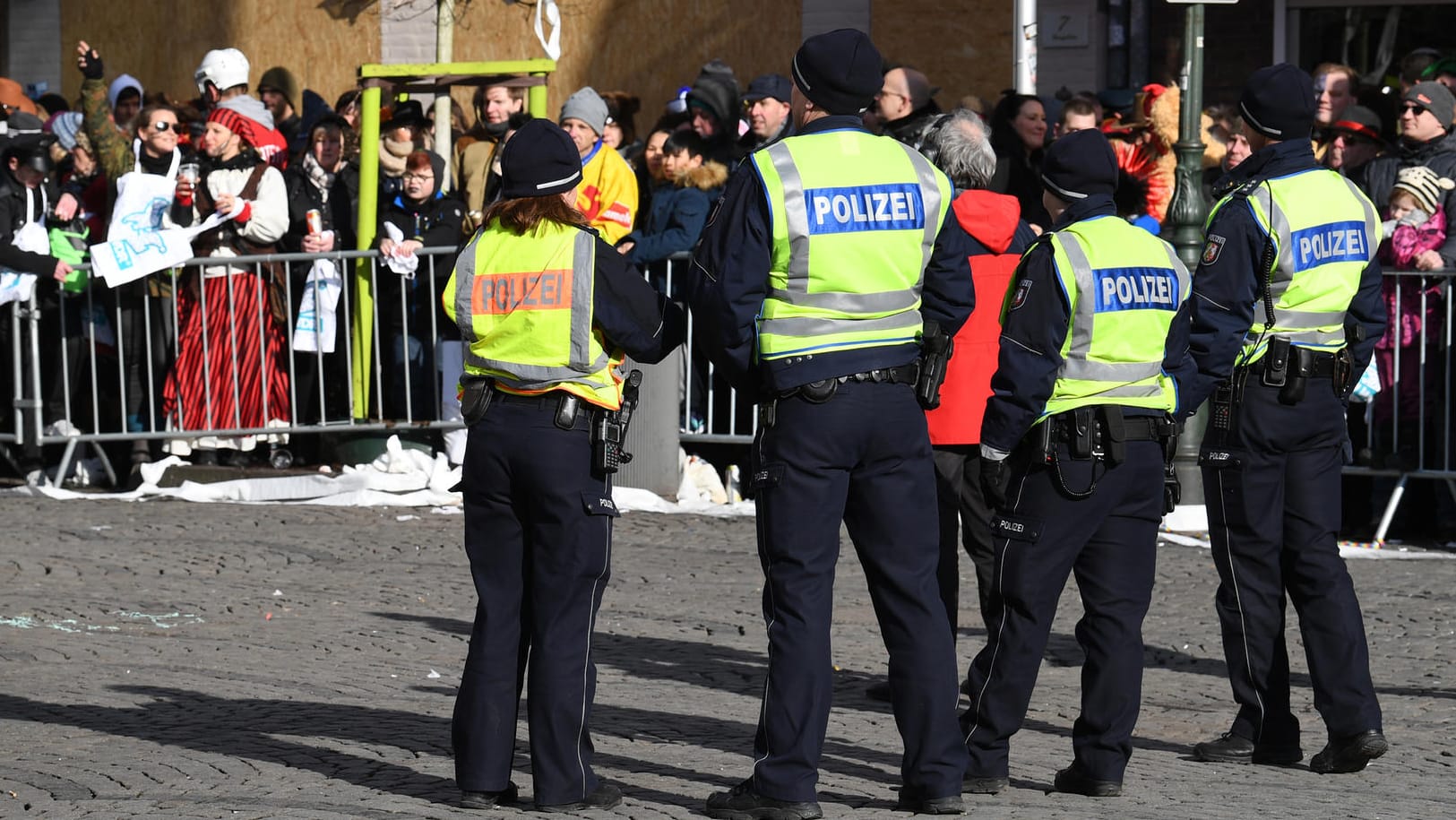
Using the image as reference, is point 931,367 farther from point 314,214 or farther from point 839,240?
point 314,214

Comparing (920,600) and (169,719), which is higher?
(920,600)

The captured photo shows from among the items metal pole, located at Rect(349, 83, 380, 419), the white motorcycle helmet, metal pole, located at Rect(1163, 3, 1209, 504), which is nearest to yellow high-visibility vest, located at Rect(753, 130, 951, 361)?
metal pole, located at Rect(1163, 3, 1209, 504)

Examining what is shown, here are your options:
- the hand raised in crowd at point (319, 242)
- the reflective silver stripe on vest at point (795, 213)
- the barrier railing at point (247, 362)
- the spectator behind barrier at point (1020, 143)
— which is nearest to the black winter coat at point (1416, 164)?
the spectator behind barrier at point (1020, 143)

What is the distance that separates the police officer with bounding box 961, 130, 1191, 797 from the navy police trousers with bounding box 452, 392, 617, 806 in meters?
1.11

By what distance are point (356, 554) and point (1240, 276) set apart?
5106mm

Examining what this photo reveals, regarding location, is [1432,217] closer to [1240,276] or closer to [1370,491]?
[1370,491]

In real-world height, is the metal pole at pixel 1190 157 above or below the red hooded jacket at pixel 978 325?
above

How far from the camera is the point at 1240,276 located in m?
6.48

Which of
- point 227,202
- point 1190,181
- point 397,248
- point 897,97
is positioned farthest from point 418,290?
point 1190,181

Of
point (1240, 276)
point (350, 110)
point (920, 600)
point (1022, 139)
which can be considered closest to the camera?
point (920, 600)

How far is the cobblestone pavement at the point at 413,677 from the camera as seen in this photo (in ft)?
19.7

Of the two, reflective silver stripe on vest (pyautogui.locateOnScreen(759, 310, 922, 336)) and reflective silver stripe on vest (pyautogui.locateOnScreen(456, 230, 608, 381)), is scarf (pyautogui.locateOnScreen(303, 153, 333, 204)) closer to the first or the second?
reflective silver stripe on vest (pyautogui.locateOnScreen(456, 230, 608, 381))

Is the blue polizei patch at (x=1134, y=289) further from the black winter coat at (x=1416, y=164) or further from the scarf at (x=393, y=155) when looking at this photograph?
the scarf at (x=393, y=155)

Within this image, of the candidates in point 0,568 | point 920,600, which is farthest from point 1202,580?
point 0,568
